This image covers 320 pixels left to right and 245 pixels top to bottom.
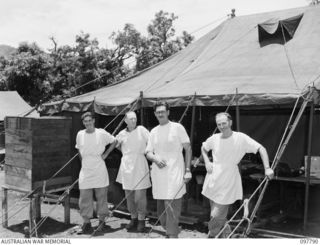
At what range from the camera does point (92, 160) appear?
5.69 metres

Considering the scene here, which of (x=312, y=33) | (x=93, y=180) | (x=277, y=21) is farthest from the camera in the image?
(x=277, y=21)

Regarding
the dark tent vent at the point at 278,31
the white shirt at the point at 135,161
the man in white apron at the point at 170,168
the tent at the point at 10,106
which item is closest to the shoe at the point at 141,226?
the white shirt at the point at 135,161

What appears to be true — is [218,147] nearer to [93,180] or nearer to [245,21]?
[93,180]

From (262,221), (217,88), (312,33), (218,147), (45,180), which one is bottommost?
(262,221)

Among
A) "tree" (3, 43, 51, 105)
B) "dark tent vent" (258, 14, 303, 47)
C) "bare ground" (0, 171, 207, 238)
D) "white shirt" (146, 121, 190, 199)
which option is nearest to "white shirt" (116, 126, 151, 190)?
"bare ground" (0, 171, 207, 238)

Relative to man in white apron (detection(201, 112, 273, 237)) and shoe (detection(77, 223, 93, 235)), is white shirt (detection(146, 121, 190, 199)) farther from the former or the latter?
shoe (detection(77, 223, 93, 235))

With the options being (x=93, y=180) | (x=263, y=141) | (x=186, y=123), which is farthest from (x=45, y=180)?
(x=263, y=141)

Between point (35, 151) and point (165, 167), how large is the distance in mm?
2271

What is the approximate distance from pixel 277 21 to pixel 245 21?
1.04 metres

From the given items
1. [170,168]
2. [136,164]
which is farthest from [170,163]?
[136,164]

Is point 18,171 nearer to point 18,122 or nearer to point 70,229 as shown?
point 18,122

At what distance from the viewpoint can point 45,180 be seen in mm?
6109

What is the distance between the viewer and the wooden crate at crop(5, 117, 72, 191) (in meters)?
6.00

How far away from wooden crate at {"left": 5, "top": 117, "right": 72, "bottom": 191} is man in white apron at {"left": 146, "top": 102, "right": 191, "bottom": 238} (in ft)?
6.88
